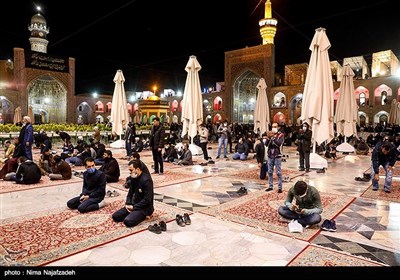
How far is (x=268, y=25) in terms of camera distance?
126 feet

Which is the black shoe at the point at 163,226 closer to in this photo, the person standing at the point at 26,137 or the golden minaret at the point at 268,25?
the person standing at the point at 26,137

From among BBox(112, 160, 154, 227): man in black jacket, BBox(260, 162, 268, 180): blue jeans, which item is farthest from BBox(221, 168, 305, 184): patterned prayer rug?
BBox(112, 160, 154, 227): man in black jacket

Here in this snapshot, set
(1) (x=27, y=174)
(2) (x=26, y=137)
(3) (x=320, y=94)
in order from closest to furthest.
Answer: (1) (x=27, y=174) < (2) (x=26, y=137) < (3) (x=320, y=94)

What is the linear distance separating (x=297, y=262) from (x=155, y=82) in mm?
52624

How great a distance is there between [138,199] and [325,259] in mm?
2634

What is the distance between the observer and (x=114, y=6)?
15.0 meters

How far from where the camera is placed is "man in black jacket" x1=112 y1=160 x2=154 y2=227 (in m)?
4.10

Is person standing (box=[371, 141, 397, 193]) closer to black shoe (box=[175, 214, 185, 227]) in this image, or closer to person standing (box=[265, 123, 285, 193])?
person standing (box=[265, 123, 285, 193])

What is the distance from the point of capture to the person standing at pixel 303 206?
3938 millimetres

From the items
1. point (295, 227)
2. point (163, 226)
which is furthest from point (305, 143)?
point (163, 226)

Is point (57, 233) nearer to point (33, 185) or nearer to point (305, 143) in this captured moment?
point (33, 185)

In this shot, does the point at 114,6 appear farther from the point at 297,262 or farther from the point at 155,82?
the point at 155,82

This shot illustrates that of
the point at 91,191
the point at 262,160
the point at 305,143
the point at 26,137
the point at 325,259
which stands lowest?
the point at 325,259

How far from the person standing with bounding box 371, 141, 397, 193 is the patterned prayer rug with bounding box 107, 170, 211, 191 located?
398cm
